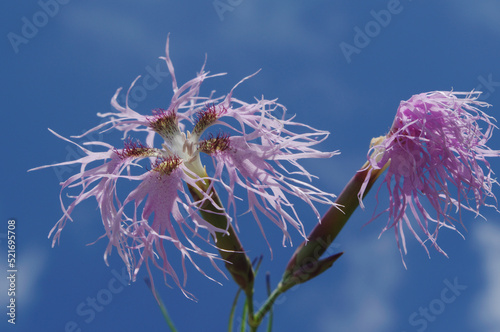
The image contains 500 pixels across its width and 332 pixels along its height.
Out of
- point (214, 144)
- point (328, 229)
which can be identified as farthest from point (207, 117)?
point (328, 229)

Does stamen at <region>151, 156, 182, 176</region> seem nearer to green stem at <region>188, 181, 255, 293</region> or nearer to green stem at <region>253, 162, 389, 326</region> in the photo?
green stem at <region>188, 181, 255, 293</region>

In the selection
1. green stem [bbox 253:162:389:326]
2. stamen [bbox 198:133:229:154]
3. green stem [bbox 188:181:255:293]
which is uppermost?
stamen [bbox 198:133:229:154]

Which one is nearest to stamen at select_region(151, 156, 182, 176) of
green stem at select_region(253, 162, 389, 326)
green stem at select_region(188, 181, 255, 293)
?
green stem at select_region(188, 181, 255, 293)

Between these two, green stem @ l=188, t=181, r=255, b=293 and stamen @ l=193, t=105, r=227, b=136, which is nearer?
green stem @ l=188, t=181, r=255, b=293

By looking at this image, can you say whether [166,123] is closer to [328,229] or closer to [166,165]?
[166,165]

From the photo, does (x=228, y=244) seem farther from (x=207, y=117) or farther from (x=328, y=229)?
(x=207, y=117)

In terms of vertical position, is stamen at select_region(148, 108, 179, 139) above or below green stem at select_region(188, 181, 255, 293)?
above

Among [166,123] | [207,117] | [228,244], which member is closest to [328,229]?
[228,244]

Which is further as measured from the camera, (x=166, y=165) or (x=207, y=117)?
(x=207, y=117)

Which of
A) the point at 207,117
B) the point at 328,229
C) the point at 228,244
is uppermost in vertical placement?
the point at 207,117

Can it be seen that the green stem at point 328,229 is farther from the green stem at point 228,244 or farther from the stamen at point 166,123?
the stamen at point 166,123

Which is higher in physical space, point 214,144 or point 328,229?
point 214,144
